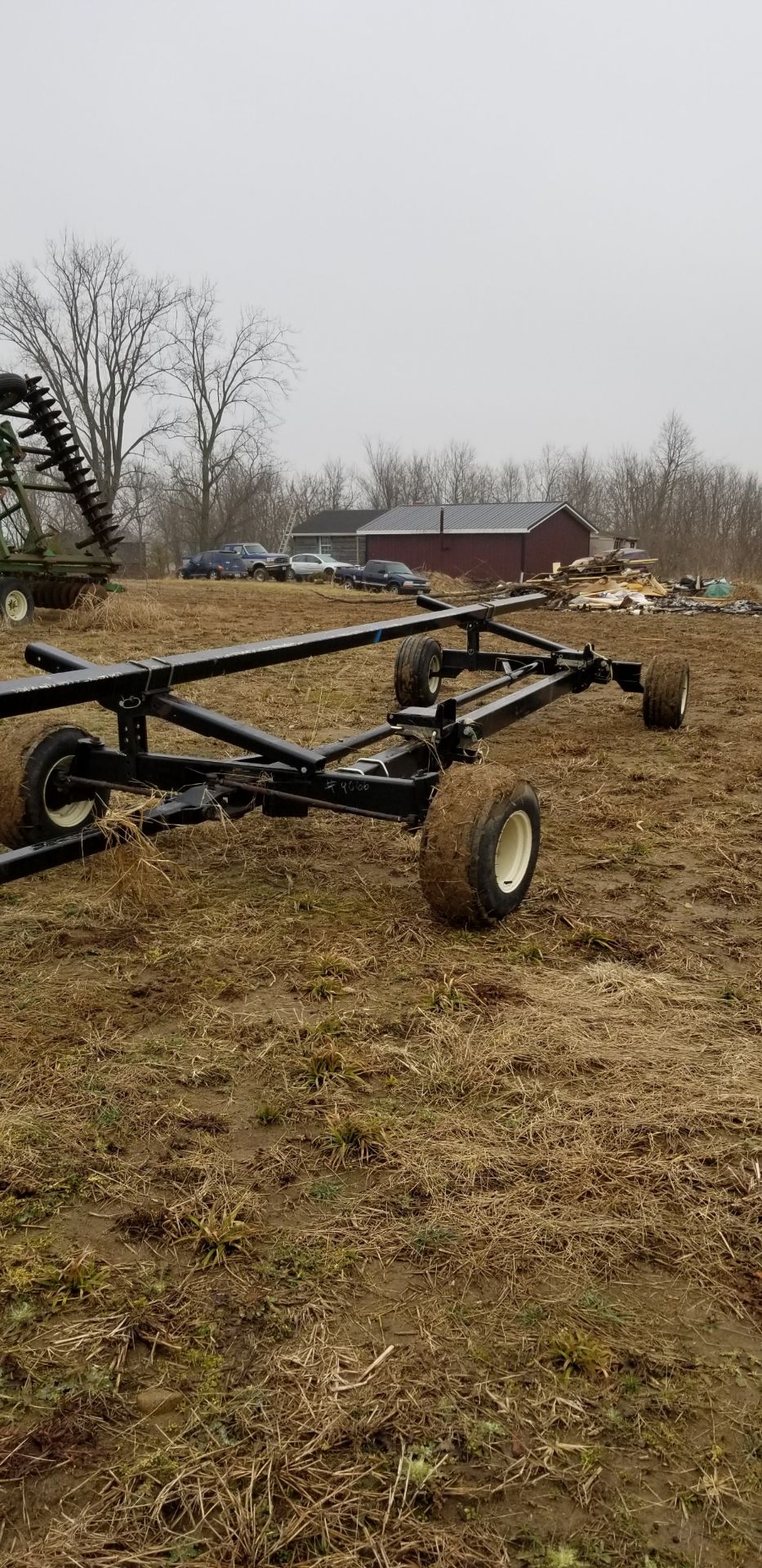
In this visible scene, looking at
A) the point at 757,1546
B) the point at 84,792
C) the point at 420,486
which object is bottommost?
the point at 757,1546

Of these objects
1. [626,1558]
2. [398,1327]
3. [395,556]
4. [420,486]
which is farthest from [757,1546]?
[420,486]

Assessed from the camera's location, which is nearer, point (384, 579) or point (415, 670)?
point (415, 670)

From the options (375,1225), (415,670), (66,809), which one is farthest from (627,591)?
(375,1225)

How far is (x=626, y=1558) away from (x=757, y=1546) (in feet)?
0.72

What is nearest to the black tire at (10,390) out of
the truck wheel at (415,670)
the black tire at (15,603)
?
the black tire at (15,603)

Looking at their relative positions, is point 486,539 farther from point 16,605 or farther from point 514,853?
point 514,853

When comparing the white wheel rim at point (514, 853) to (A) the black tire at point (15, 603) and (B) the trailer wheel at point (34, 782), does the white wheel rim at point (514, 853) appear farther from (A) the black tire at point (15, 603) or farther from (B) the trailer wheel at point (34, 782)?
(A) the black tire at point (15, 603)

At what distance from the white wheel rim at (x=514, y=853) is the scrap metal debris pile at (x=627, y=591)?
900 inches

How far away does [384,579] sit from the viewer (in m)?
42.0

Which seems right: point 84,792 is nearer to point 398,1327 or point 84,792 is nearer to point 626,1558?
point 398,1327

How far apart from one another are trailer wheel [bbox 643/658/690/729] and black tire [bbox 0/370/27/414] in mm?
12267

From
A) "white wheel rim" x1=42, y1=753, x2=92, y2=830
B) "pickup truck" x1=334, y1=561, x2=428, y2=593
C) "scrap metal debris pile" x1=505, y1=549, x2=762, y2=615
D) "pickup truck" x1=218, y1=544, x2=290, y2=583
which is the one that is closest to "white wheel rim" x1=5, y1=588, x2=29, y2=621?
"white wheel rim" x1=42, y1=753, x2=92, y2=830

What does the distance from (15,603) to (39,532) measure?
198 centimetres

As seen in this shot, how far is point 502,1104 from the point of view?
2.91m
